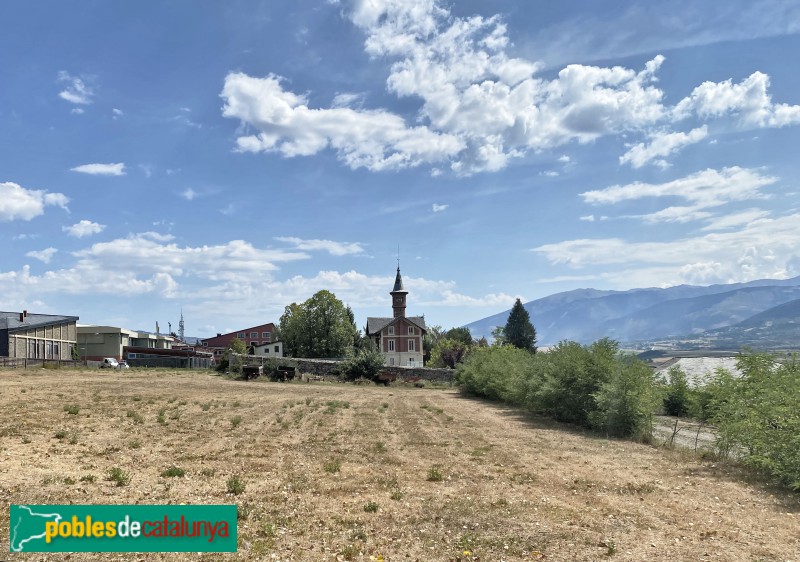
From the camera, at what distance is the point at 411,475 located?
43.3ft

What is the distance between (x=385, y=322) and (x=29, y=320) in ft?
197

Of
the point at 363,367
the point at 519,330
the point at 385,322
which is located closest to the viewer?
the point at 363,367

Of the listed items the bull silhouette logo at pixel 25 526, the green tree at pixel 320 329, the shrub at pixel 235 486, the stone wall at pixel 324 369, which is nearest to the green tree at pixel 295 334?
the green tree at pixel 320 329

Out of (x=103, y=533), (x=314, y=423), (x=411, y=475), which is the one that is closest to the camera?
(x=103, y=533)

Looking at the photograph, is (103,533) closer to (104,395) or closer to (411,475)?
(411,475)

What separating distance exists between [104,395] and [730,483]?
28.4m

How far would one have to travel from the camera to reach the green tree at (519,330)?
10081 centimetres

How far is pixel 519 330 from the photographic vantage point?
10169 centimetres

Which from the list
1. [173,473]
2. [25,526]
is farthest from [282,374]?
[25,526]

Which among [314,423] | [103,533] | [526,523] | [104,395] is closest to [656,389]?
[314,423]

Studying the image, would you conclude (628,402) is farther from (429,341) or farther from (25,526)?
(429,341)

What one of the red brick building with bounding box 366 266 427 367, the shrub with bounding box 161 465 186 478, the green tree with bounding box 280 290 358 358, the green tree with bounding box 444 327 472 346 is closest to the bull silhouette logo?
the shrub with bounding box 161 465 186 478

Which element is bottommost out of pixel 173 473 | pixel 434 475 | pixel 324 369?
pixel 324 369

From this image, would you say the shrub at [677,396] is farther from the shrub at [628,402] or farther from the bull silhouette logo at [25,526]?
the bull silhouette logo at [25,526]
